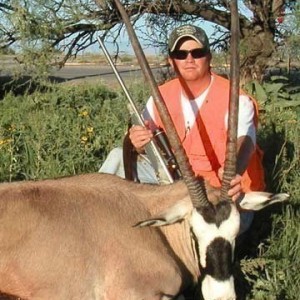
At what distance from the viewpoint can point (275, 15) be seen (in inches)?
505

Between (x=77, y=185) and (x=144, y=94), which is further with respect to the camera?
(x=144, y=94)

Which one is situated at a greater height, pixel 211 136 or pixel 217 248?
pixel 211 136

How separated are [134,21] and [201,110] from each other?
7.66 meters

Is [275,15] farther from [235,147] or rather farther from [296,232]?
[235,147]

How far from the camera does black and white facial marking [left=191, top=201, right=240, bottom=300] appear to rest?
4.12 metres

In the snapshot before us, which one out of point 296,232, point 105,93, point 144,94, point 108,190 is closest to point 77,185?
point 108,190

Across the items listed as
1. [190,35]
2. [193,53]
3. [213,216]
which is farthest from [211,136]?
[213,216]

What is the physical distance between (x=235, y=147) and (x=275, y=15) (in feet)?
29.4

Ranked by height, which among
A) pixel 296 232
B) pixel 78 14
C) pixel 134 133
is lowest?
pixel 296 232

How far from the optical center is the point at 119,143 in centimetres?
761

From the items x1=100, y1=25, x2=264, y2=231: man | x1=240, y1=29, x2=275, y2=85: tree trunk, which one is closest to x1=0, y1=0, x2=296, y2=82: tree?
x1=240, y1=29, x2=275, y2=85: tree trunk

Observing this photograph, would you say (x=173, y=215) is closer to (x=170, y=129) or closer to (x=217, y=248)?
(x=217, y=248)

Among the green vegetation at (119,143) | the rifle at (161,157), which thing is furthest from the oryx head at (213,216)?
the green vegetation at (119,143)

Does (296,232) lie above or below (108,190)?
below
